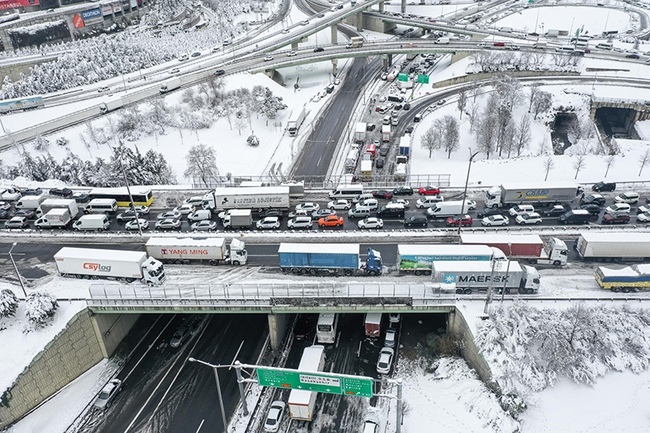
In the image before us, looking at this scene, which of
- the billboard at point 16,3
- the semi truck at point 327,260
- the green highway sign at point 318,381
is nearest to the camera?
the green highway sign at point 318,381

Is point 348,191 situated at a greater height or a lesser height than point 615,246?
lesser

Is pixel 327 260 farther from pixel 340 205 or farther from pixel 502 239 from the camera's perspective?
pixel 502 239

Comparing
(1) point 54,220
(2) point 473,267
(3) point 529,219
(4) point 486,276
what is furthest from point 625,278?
(1) point 54,220

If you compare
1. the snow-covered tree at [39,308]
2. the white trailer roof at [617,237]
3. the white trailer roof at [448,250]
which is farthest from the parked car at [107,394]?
the white trailer roof at [617,237]

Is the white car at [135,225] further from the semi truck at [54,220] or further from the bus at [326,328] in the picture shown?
the bus at [326,328]

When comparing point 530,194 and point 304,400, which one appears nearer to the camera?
point 304,400

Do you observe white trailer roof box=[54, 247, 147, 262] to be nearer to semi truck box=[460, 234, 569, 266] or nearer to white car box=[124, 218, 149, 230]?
white car box=[124, 218, 149, 230]

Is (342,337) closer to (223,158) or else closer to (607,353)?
(607,353)
